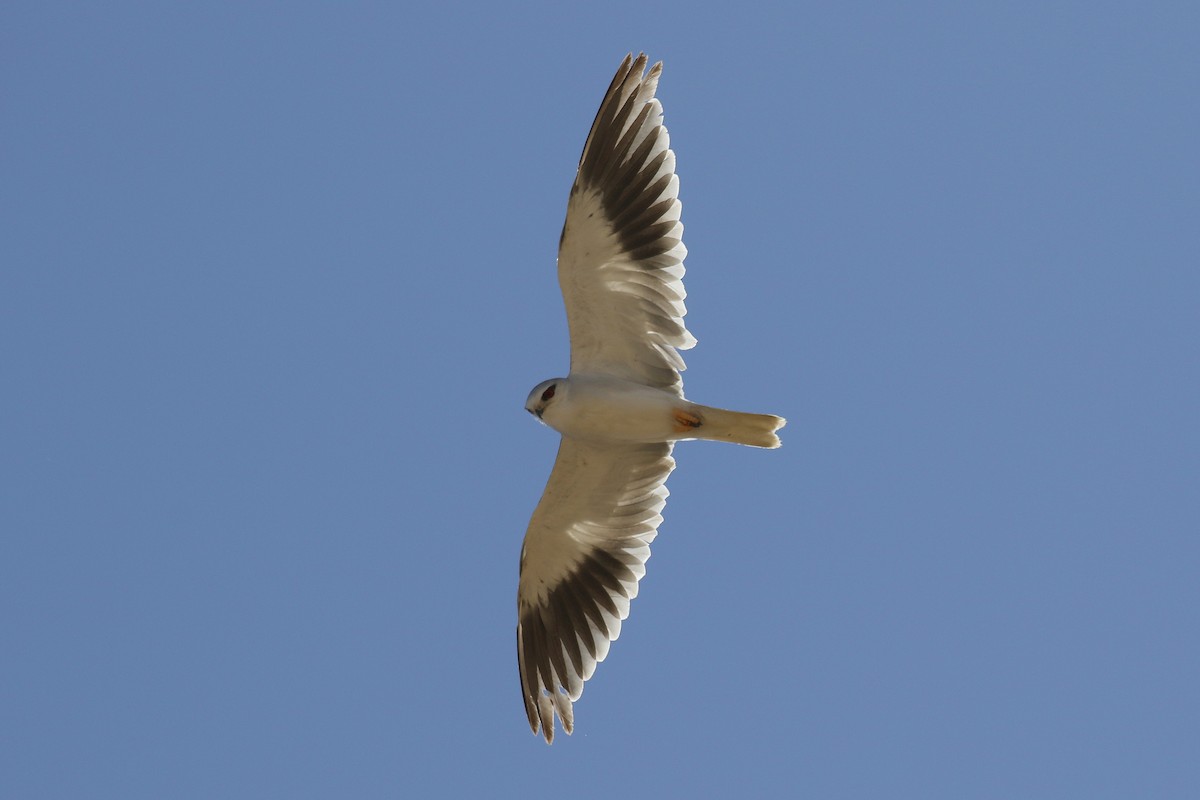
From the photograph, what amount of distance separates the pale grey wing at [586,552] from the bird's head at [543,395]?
0.42 m

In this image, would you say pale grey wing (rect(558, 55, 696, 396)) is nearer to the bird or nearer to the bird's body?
the bird

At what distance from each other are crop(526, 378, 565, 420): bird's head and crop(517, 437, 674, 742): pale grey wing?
416 mm

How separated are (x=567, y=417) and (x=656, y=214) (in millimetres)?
1371

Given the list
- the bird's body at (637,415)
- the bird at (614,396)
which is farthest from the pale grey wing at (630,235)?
the bird's body at (637,415)

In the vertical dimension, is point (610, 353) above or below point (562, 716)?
above

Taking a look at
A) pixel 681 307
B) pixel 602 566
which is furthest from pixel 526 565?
pixel 681 307

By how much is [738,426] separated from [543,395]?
1.22 metres

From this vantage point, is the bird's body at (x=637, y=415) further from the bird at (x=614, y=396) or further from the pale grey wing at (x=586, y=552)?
the pale grey wing at (x=586, y=552)

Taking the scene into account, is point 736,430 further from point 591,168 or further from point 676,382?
point 591,168

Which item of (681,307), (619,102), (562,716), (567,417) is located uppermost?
(619,102)

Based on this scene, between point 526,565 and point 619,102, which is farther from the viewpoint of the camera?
point 526,565

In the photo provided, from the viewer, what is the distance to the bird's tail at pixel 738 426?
9.16 metres

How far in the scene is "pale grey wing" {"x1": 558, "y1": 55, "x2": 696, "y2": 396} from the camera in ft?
30.2

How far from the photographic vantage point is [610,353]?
952 cm
